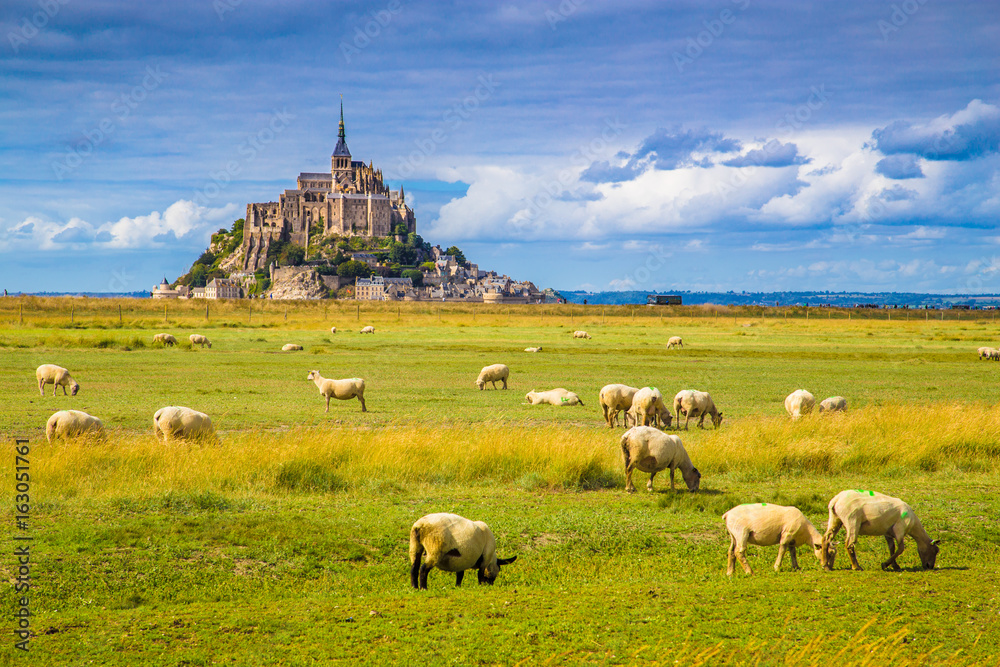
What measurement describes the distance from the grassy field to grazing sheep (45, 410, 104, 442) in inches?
18.0

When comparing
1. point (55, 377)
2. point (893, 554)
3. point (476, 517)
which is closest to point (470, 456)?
point (476, 517)

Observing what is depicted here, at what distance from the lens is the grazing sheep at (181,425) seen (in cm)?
1505

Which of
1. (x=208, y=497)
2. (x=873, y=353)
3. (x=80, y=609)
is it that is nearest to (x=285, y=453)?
(x=208, y=497)

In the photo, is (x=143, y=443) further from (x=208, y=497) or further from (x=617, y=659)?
(x=617, y=659)

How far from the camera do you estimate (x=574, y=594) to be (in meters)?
9.16

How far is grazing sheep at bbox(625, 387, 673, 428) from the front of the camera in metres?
18.7

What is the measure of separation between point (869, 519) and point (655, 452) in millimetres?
3963

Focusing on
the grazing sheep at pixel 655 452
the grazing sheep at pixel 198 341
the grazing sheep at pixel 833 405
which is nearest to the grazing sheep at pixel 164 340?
the grazing sheep at pixel 198 341

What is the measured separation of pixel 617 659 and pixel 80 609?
557 cm

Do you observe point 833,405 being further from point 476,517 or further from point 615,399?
point 476,517

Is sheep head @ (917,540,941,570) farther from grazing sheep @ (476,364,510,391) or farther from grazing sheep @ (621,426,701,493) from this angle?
grazing sheep @ (476,364,510,391)

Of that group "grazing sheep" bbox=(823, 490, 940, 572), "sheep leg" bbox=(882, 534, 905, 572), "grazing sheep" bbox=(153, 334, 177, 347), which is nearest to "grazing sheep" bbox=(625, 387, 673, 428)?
"sheep leg" bbox=(882, 534, 905, 572)

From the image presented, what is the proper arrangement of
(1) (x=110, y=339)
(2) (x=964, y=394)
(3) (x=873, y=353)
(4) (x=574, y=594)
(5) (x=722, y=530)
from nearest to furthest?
(4) (x=574, y=594) < (5) (x=722, y=530) < (2) (x=964, y=394) < (1) (x=110, y=339) < (3) (x=873, y=353)

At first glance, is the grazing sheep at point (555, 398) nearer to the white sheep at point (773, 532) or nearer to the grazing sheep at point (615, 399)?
the grazing sheep at point (615, 399)
